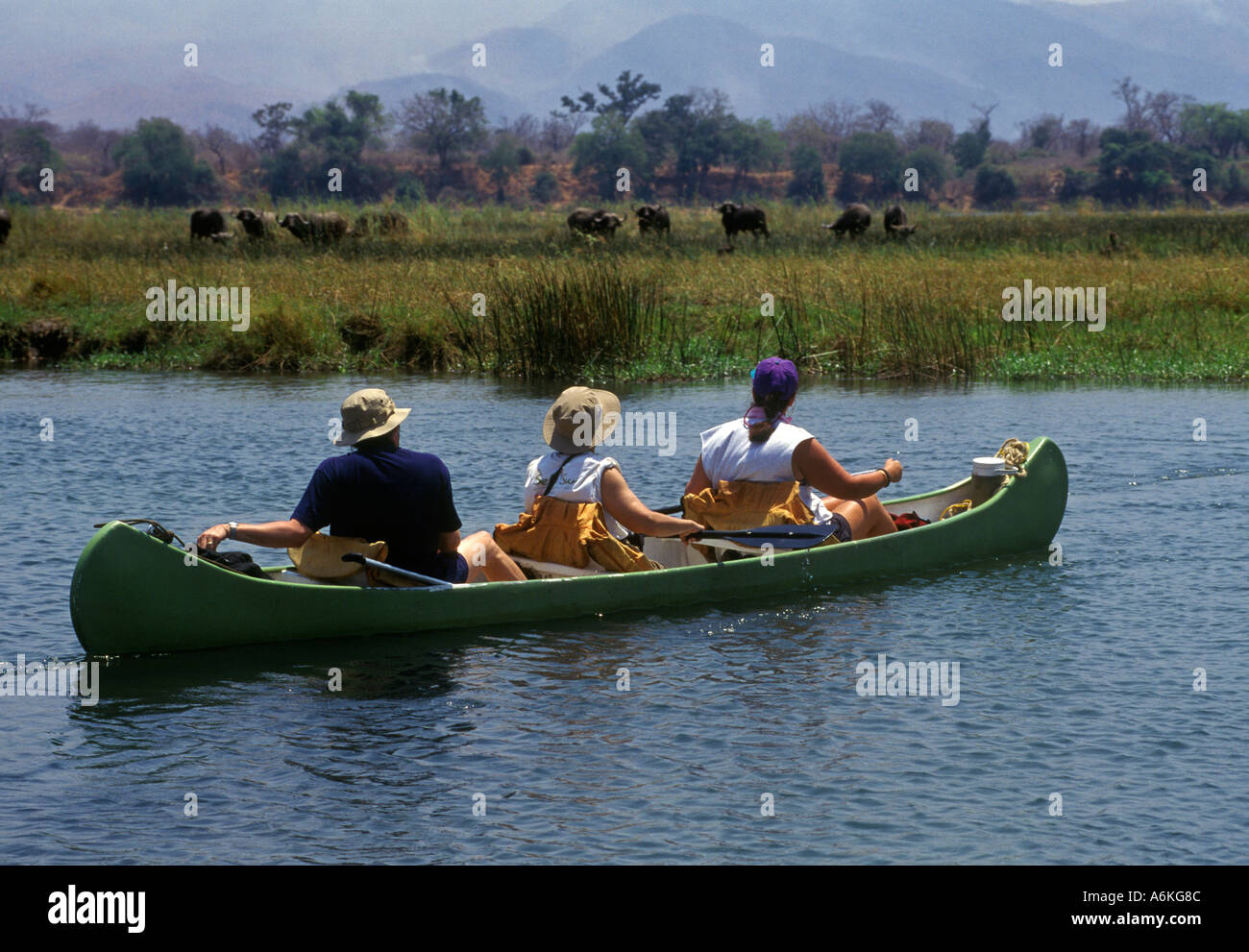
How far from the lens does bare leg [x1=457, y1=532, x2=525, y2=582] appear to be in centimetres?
912

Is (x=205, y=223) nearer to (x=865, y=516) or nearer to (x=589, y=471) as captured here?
(x=865, y=516)

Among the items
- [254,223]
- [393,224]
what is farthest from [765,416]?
[254,223]

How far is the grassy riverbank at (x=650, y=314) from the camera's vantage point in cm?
2083

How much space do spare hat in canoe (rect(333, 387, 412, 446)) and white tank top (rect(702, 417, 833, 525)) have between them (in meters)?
2.06

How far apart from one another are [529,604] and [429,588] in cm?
61

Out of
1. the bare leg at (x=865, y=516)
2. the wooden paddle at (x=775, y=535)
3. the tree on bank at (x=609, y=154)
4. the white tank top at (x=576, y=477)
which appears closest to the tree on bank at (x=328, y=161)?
the tree on bank at (x=609, y=154)

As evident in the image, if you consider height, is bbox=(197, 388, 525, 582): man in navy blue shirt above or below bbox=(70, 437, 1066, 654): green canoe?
above

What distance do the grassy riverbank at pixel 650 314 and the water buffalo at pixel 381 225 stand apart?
202 inches

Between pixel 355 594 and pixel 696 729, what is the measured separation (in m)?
2.17

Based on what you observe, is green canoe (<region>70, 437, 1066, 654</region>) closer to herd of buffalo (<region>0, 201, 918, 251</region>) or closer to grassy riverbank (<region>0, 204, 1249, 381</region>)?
grassy riverbank (<region>0, 204, 1249, 381</region>)

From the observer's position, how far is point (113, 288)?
83.5 ft

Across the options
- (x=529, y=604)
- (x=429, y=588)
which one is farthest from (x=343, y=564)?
(x=529, y=604)

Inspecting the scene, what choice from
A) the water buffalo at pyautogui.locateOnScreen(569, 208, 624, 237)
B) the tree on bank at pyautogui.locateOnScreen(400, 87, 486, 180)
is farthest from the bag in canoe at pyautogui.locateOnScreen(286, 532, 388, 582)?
the tree on bank at pyautogui.locateOnScreen(400, 87, 486, 180)

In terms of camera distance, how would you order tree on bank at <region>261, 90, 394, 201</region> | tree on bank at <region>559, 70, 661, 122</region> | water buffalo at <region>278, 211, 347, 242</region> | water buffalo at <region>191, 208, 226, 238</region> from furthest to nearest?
1. tree on bank at <region>559, 70, 661, 122</region>
2. tree on bank at <region>261, 90, 394, 201</region>
3. water buffalo at <region>191, 208, 226, 238</region>
4. water buffalo at <region>278, 211, 347, 242</region>
